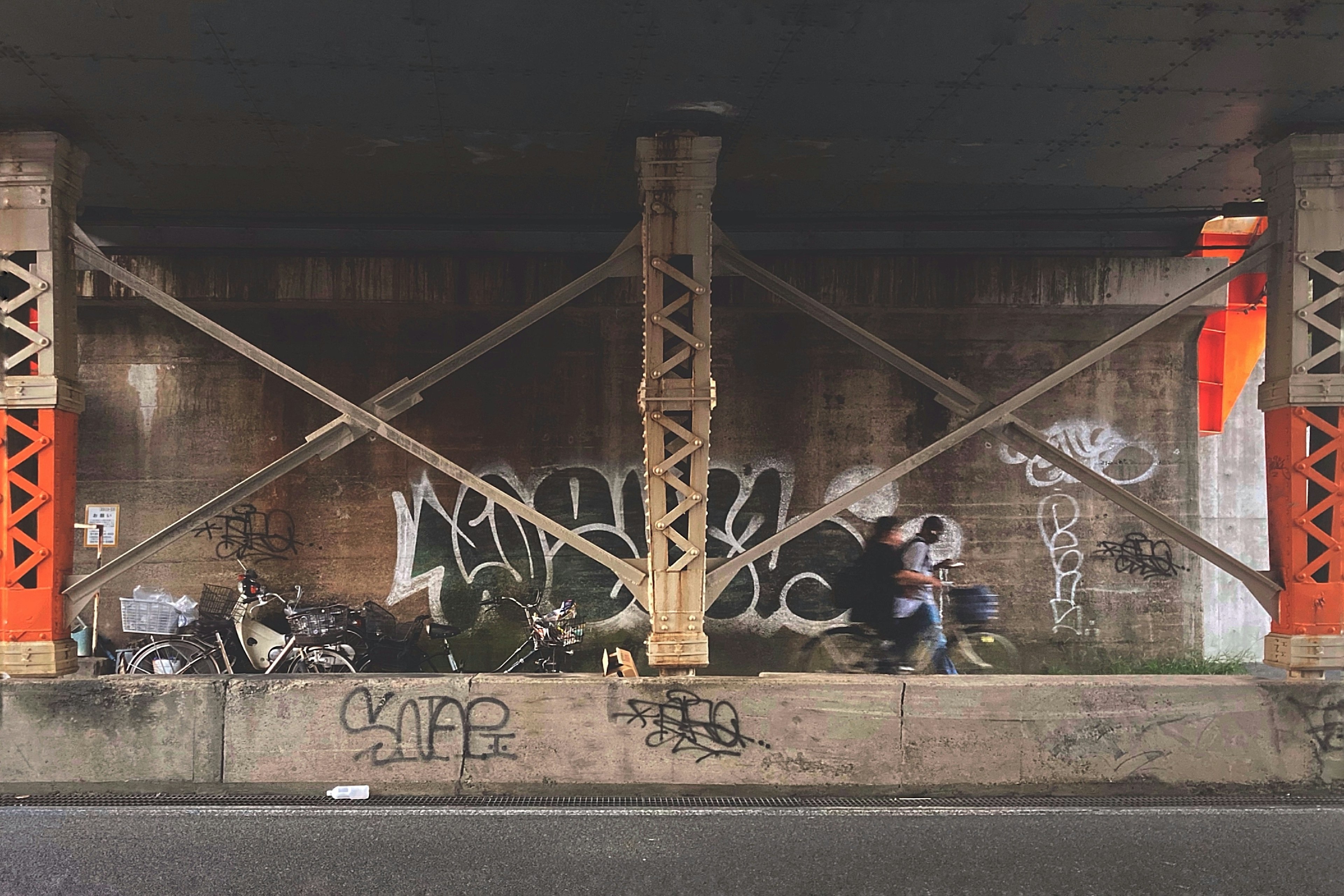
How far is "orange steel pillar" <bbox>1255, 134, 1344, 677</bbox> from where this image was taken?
7.26m

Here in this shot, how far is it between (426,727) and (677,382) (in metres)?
3.14

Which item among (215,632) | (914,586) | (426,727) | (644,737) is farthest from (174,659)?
(914,586)

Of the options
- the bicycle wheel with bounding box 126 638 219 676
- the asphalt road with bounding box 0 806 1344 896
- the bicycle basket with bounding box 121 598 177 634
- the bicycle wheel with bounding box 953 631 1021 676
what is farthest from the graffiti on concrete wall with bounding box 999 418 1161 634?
the bicycle basket with bounding box 121 598 177 634

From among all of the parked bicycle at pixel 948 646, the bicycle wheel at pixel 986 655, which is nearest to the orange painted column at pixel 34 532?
the parked bicycle at pixel 948 646

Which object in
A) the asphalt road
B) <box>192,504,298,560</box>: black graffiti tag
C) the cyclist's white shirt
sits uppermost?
<box>192,504,298,560</box>: black graffiti tag

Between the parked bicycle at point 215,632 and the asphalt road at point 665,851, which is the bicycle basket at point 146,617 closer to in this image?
the parked bicycle at point 215,632

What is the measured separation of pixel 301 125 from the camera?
7.14 m

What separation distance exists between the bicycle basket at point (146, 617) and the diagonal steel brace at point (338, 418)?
12.6 feet

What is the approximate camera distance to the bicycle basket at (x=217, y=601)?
10.9 meters

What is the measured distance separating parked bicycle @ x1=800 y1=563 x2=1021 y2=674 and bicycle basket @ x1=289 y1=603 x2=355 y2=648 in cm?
529

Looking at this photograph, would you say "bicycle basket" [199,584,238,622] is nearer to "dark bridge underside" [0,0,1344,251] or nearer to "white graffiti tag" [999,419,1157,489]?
"dark bridge underside" [0,0,1344,251]

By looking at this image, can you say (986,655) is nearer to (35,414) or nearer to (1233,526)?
(1233,526)

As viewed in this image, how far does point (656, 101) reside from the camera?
267 inches

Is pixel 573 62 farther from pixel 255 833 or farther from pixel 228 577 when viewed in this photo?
pixel 228 577
